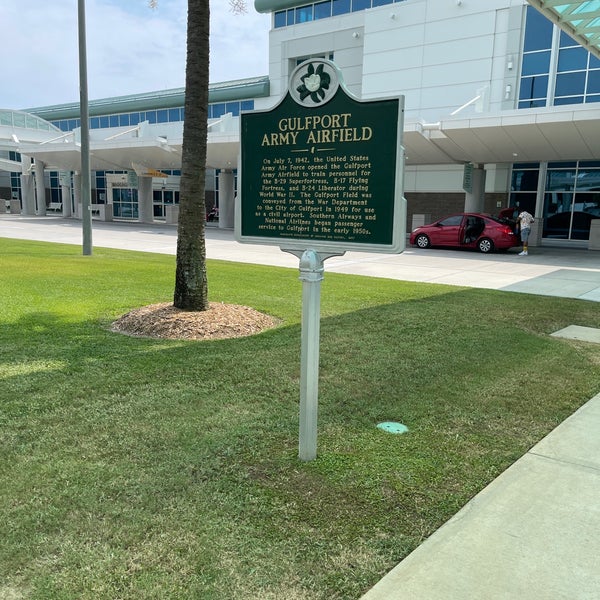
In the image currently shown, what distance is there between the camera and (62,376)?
17.5 feet

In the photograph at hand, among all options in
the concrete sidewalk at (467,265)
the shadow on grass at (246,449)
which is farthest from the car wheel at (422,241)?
the shadow on grass at (246,449)

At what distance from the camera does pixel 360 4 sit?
1282 inches

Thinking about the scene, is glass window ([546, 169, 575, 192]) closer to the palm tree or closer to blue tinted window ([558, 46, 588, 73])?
blue tinted window ([558, 46, 588, 73])

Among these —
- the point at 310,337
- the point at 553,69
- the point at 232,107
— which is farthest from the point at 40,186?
the point at 310,337

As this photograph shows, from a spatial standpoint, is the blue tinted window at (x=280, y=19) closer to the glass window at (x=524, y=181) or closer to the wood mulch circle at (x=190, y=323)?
the glass window at (x=524, y=181)

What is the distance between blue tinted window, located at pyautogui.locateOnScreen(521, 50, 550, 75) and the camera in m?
25.1

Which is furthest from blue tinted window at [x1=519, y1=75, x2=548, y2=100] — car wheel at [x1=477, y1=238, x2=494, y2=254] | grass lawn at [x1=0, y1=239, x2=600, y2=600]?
grass lawn at [x1=0, y1=239, x2=600, y2=600]

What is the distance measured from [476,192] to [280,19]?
18.4m

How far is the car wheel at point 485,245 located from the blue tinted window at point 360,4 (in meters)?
17.7

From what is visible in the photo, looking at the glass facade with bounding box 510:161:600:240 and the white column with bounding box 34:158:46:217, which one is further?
the white column with bounding box 34:158:46:217

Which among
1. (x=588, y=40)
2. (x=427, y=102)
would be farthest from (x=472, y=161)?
(x=588, y=40)

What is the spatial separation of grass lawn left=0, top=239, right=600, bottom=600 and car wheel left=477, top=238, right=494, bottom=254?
13.6 metres

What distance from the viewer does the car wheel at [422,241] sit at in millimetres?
22856

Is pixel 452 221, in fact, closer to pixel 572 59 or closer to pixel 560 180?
pixel 560 180
